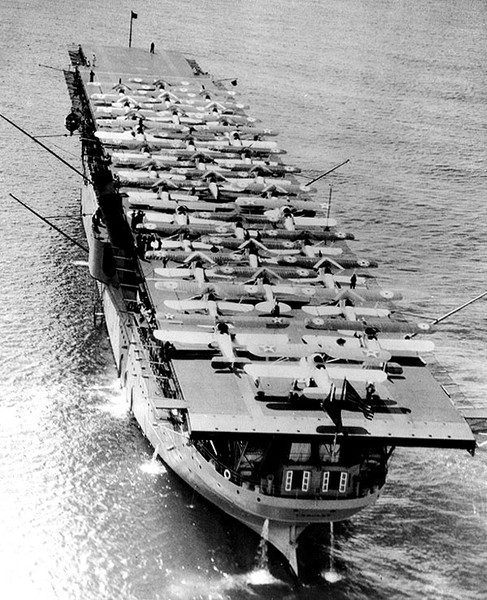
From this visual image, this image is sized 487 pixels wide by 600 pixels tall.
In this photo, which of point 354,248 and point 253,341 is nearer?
point 253,341

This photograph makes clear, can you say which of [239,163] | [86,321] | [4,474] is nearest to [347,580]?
[4,474]

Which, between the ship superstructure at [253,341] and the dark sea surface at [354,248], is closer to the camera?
the ship superstructure at [253,341]

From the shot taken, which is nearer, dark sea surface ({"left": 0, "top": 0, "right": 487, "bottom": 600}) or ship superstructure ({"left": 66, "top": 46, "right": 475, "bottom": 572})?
ship superstructure ({"left": 66, "top": 46, "right": 475, "bottom": 572})

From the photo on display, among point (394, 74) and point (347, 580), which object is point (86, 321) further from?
point (394, 74)

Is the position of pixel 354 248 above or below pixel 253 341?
below
